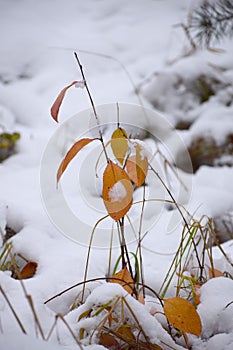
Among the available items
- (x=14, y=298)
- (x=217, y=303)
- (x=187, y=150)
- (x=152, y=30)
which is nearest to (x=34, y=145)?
(x=187, y=150)

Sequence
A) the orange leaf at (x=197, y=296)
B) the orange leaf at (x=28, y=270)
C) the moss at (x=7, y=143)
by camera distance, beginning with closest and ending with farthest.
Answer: the orange leaf at (x=197, y=296) < the orange leaf at (x=28, y=270) < the moss at (x=7, y=143)

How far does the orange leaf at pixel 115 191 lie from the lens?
1.87 feet

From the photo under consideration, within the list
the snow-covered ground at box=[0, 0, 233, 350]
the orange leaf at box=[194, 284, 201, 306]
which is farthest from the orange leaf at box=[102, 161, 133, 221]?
the orange leaf at box=[194, 284, 201, 306]

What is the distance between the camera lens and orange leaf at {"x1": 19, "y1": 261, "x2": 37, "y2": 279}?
31.3 inches

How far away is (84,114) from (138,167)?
1.09 meters

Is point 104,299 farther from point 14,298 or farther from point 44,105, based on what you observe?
point 44,105

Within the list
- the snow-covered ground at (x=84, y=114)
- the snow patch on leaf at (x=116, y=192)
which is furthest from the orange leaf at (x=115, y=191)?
the snow-covered ground at (x=84, y=114)

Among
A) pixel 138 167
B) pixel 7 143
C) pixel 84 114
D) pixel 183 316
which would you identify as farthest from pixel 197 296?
pixel 84 114

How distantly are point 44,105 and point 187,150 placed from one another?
0.73 meters

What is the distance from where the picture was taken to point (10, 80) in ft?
6.26

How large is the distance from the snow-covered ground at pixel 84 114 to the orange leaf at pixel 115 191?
0.12m

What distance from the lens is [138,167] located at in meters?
0.61

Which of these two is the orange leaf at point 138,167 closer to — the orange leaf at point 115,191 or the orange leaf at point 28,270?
the orange leaf at point 115,191

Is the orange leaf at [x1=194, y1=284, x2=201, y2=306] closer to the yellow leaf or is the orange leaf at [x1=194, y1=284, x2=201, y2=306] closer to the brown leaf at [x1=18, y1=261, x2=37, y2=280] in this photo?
the yellow leaf
